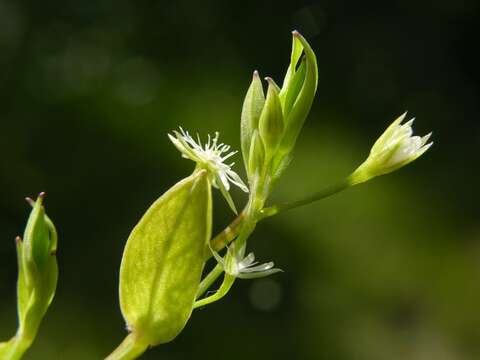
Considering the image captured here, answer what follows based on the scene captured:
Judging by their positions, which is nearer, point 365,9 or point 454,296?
point 454,296

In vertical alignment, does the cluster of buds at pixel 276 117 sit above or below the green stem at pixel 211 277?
above

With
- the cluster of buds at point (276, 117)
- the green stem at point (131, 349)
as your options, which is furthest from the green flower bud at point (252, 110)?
the green stem at point (131, 349)

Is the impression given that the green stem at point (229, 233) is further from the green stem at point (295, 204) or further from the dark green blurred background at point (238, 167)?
the dark green blurred background at point (238, 167)

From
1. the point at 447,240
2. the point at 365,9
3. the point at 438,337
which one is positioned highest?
the point at 365,9

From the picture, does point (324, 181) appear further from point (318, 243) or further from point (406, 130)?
point (406, 130)

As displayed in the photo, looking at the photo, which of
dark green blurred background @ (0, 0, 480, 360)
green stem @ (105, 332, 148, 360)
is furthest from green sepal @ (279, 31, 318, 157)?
dark green blurred background @ (0, 0, 480, 360)

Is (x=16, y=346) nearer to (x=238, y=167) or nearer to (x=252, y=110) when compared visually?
(x=252, y=110)

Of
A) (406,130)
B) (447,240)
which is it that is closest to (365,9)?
(447,240)
